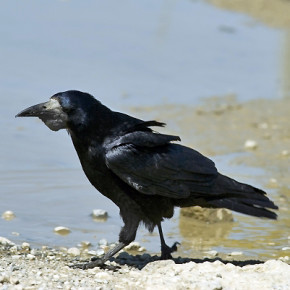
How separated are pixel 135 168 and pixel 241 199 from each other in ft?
2.65

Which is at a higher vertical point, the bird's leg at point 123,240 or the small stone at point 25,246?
the small stone at point 25,246

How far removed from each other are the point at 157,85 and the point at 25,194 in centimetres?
441

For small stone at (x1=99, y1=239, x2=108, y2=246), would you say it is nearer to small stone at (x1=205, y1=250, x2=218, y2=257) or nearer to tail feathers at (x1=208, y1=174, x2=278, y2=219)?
small stone at (x1=205, y1=250, x2=218, y2=257)

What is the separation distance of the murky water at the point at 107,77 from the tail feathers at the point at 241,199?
39.8 inches

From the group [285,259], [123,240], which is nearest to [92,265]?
[123,240]

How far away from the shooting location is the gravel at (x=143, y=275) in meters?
5.93

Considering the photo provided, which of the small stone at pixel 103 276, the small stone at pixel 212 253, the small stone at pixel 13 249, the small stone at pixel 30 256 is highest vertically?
the small stone at pixel 212 253

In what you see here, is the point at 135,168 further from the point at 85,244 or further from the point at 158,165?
the point at 85,244

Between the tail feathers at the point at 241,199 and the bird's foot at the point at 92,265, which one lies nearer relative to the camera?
the bird's foot at the point at 92,265

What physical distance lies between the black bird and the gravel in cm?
25

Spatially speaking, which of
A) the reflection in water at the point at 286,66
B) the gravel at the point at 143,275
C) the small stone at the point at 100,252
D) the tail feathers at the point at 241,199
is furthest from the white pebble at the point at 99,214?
the reflection in water at the point at 286,66

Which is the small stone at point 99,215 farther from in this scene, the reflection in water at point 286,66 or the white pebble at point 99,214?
the reflection in water at point 286,66

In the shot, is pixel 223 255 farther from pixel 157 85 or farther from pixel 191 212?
pixel 157 85

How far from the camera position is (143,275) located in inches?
245
